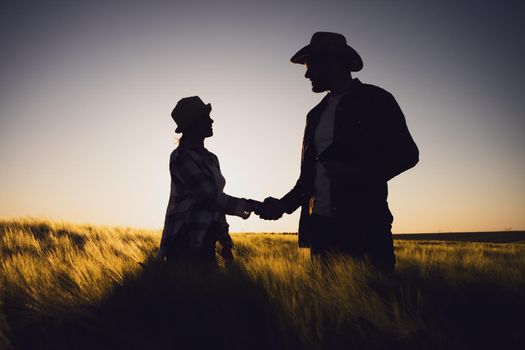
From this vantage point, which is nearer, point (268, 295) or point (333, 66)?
point (268, 295)

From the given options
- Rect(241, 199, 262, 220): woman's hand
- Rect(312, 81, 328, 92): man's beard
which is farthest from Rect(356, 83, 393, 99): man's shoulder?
Rect(241, 199, 262, 220): woman's hand

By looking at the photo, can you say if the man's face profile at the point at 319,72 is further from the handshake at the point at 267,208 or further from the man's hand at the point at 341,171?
the handshake at the point at 267,208

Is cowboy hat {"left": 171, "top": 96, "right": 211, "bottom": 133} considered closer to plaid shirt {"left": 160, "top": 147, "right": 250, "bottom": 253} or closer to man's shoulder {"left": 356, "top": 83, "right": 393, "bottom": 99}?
plaid shirt {"left": 160, "top": 147, "right": 250, "bottom": 253}

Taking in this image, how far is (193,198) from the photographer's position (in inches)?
130

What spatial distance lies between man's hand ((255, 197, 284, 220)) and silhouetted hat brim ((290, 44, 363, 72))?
1.57 metres

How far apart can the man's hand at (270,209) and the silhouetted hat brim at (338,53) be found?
1.57 m

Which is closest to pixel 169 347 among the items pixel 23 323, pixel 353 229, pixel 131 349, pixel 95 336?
pixel 131 349

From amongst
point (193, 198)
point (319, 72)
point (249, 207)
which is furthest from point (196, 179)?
point (319, 72)

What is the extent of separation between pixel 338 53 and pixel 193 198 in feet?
6.22

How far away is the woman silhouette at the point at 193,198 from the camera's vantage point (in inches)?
127

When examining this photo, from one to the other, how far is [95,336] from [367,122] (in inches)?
88.9

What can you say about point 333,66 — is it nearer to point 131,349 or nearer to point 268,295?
point 268,295

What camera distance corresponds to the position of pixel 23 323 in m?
1.56

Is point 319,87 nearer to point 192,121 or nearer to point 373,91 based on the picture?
point 373,91
